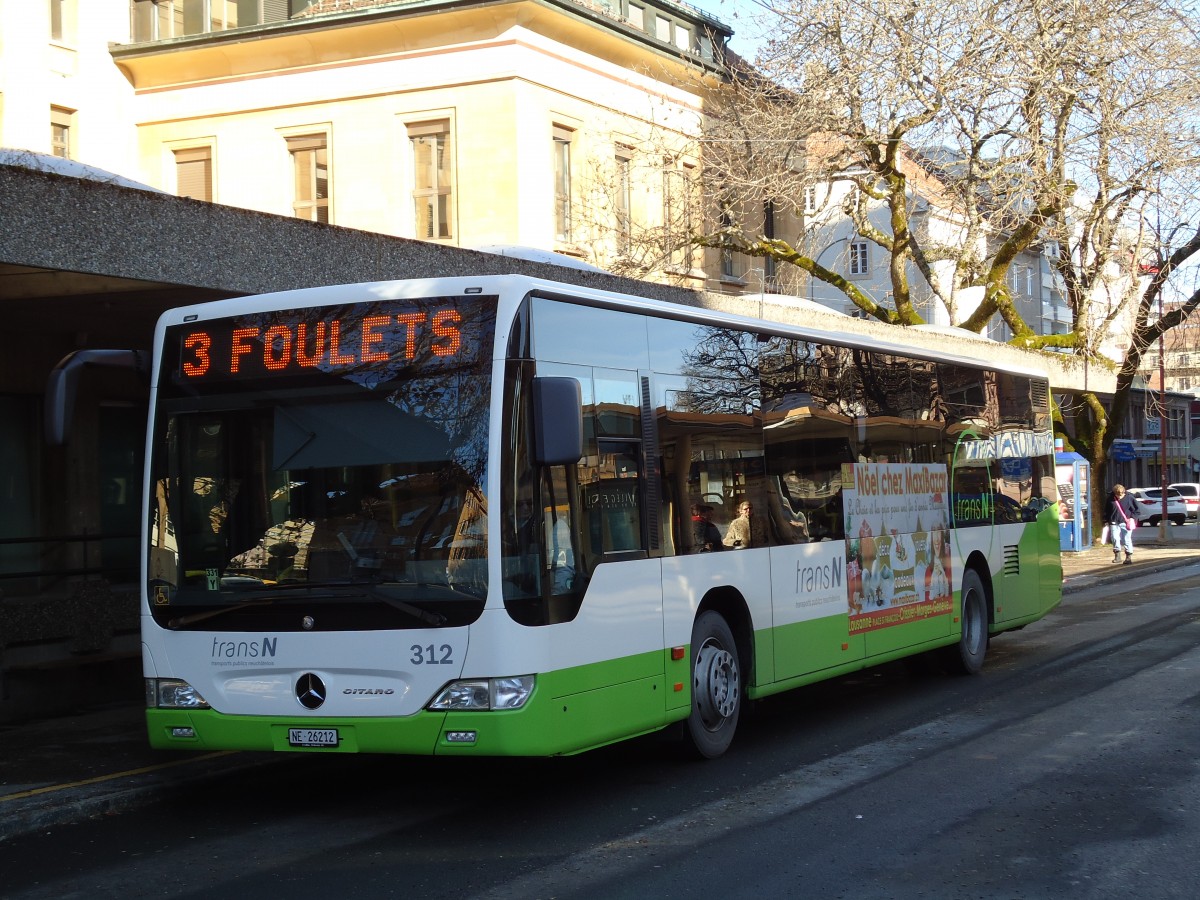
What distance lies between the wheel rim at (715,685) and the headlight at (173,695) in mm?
2994

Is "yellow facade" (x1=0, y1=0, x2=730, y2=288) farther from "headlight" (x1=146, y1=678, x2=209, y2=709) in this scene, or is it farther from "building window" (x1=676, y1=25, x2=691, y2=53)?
"headlight" (x1=146, y1=678, x2=209, y2=709)

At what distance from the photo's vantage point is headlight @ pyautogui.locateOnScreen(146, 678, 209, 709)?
8.23 m

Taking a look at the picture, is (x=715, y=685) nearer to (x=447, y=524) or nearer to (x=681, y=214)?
(x=447, y=524)

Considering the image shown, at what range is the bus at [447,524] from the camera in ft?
A: 24.9

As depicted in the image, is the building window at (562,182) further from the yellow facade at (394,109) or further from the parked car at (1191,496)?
the parked car at (1191,496)

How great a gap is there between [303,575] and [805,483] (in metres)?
4.29

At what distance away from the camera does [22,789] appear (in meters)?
8.81

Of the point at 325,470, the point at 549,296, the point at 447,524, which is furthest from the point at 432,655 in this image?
the point at 549,296

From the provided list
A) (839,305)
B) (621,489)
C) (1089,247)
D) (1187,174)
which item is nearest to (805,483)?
(621,489)

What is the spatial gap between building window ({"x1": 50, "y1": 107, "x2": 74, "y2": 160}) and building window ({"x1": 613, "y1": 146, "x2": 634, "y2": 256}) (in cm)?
1349

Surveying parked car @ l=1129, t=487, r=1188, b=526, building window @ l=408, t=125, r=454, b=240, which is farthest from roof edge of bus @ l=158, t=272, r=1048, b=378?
parked car @ l=1129, t=487, r=1188, b=526

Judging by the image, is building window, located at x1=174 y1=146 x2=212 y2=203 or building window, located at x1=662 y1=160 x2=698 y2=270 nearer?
building window, located at x1=662 y1=160 x2=698 y2=270

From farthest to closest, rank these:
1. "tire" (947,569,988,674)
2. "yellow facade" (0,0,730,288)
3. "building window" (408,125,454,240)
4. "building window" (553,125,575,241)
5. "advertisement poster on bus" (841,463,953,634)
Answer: "building window" (408,125,454,240)
"building window" (553,125,575,241)
"yellow facade" (0,0,730,288)
"tire" (947,569,988,674)
"advertisement poster on bus" (841,463,953,634)

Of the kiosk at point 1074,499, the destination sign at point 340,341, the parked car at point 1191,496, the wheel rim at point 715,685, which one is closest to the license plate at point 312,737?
the destination sign at point 340,341
